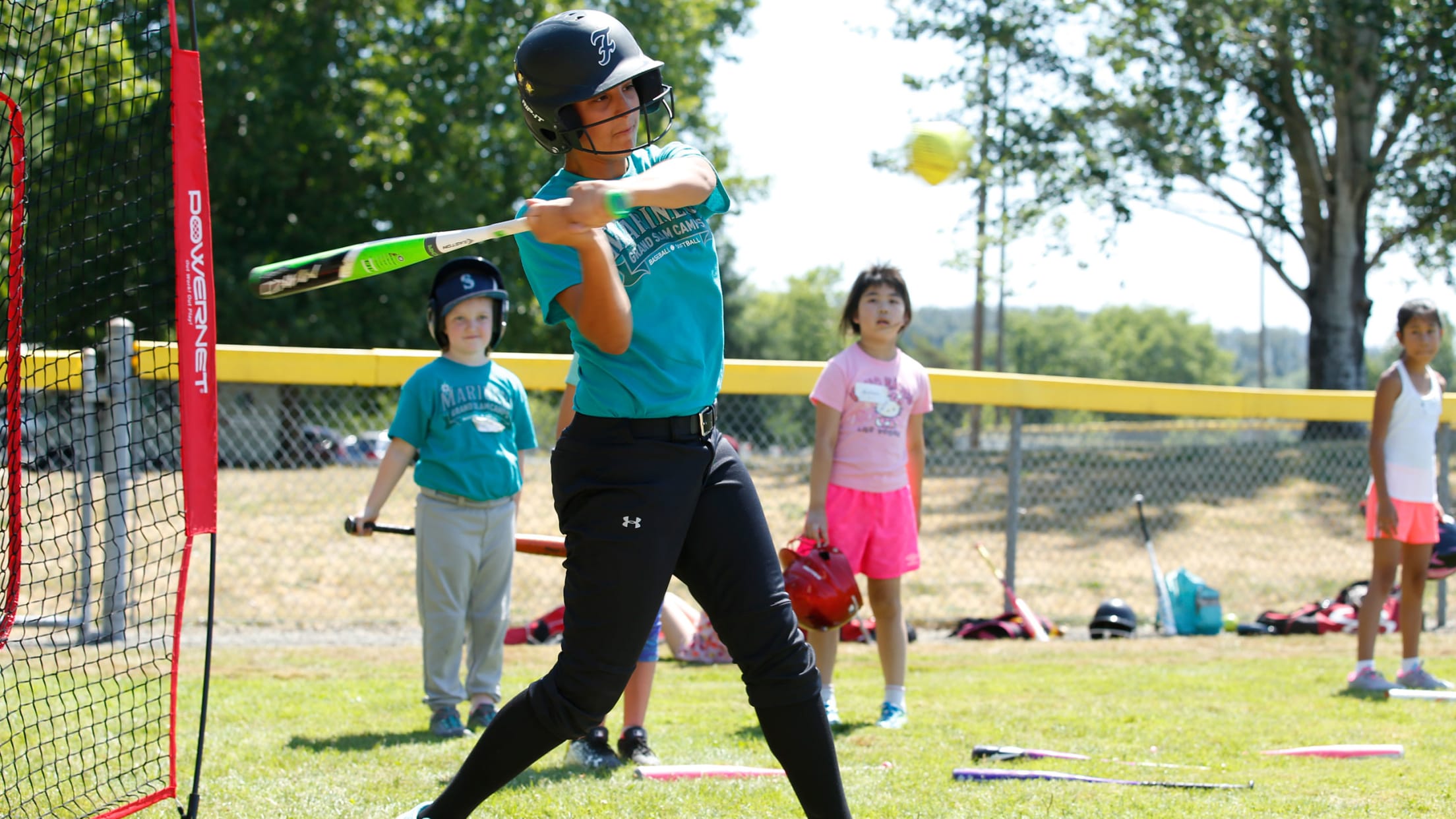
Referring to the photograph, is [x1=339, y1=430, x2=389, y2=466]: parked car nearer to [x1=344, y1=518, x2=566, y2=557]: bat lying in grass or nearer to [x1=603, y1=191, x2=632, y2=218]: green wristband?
[x1=344, y1=518, x2=566, y2=557]: bat lying in grass

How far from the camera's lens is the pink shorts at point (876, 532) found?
5.23 metres

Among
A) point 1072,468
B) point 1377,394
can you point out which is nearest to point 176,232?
point 1377,394

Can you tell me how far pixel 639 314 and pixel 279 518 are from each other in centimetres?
706

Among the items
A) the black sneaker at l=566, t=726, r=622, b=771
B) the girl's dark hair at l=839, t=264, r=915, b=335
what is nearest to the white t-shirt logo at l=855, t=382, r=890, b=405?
the girl's dark hair at l=839, t=264, r=915, b=335

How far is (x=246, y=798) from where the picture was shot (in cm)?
374

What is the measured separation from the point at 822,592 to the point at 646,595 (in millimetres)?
2073

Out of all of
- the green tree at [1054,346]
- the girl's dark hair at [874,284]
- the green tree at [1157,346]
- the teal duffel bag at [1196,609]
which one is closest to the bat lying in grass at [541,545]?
the girl's dark hair at [874,284]

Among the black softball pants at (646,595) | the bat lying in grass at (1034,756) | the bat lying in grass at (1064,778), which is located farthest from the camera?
the bat lying in grass at (1034,756)

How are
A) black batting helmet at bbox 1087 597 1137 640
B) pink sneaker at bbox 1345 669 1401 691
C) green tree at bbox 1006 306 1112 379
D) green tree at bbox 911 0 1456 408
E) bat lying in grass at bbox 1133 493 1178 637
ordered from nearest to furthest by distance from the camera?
pink sneaker at bbox 1345 669 1401 691 < black batting helmet at bbox 1087 597 1137 640 < bat lying in grass at bbox 1133 493 1178 637 < green tree at bbox 911 0 1456 408 < green tree at bbox 1006 306 1112 379

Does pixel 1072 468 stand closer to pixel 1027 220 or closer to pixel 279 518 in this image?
pixel 279 518

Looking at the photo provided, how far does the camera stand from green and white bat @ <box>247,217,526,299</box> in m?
2.57

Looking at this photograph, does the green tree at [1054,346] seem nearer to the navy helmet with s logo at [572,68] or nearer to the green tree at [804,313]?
the green tree at [804,313]

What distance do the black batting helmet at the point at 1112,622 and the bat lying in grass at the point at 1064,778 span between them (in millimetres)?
4492

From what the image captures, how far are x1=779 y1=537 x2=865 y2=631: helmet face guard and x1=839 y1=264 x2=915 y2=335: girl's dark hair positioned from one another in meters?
1.17
